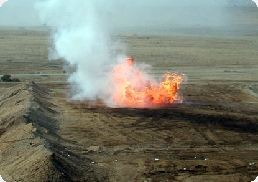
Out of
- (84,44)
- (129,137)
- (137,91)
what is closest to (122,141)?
(129,137)

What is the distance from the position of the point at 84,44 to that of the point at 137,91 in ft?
19.4

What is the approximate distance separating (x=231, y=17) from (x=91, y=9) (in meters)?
125

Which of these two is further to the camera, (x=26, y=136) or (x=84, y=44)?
(x=84, y=44)

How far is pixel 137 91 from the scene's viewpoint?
31.9 metres

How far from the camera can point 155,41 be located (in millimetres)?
86562

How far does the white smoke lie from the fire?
1.07 meters

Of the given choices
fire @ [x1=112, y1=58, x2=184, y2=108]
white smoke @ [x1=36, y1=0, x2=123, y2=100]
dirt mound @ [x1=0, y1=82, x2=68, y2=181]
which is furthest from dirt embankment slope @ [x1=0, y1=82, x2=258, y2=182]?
white smoke @ [x1=36, y1=0, x2=123, y2=100]

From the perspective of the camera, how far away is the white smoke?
34.3 m

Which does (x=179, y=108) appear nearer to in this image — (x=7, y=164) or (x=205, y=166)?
(x=205, y=166)

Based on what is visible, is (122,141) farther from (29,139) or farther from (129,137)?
(29,139)

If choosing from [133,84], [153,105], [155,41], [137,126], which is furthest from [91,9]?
[155,41]

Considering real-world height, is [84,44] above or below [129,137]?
above

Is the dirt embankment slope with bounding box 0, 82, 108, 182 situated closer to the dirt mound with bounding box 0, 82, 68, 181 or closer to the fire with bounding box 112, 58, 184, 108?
the dirt mound with bounding box 0, 82, 68, 181

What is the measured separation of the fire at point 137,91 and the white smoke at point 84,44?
107cm
